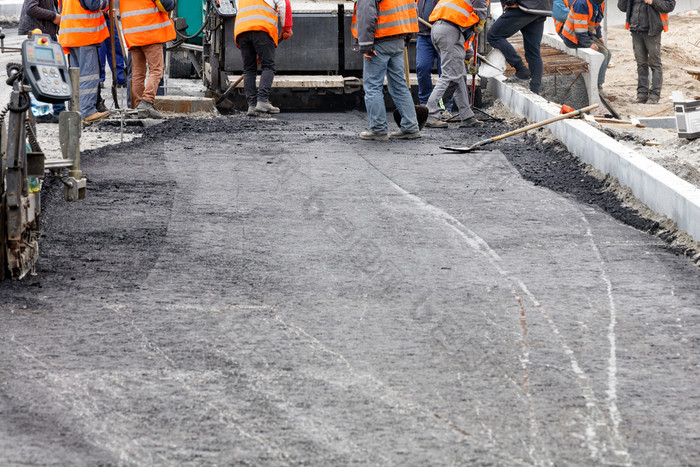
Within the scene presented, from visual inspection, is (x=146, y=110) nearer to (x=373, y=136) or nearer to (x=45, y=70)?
(x=373, y=136)

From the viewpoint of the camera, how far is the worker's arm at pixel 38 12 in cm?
1189

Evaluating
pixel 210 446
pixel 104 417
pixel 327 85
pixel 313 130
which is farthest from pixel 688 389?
pixel 327 85

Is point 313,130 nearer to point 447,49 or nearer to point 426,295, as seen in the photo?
point 447,49

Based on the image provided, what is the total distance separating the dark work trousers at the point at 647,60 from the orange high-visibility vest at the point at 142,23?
6565 millimetres

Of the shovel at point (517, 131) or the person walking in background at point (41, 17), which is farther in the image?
the person walking in background at point (41, 17)

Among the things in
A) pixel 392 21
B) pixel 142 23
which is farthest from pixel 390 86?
pixel 142 23

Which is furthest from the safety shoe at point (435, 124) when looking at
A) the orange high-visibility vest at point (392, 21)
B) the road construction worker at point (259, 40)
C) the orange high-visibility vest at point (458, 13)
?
the road construction worker at point (259, 40)

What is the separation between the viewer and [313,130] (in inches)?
440

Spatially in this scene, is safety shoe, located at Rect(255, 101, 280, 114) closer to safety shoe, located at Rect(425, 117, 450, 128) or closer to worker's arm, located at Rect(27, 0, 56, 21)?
safety shoe, located at Rect(425, 117, 450, 128)

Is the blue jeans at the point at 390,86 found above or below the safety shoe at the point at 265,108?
above

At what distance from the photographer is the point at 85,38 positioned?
37.3 ft

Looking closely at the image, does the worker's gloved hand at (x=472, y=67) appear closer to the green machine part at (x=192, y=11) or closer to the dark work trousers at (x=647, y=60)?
the dark work trousers at (x=647, y=60)

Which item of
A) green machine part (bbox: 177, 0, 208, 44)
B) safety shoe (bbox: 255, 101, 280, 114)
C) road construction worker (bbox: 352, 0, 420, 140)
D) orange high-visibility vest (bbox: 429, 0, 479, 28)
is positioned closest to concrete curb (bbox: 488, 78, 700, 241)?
orange high-visibility vest (bbox: 429, 0, 479, 28)

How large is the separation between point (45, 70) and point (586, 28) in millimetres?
9875
